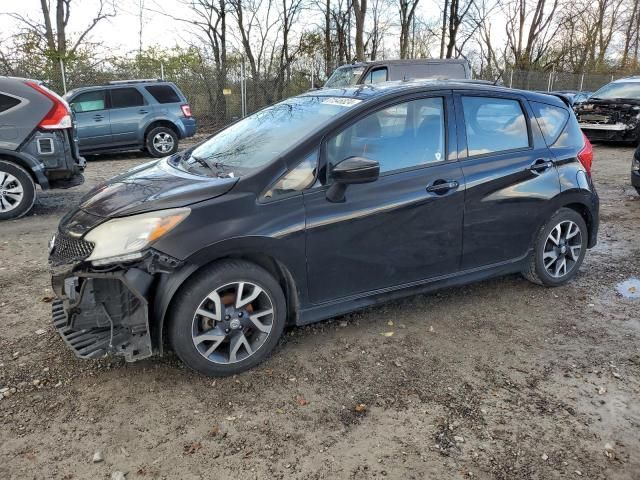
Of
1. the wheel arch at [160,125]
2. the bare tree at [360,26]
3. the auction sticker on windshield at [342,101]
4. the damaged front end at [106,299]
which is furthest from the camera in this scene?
the bare tree at [360,26]

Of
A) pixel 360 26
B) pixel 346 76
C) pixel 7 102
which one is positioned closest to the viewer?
pixel 7 102

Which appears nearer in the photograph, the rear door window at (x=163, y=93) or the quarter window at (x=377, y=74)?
the quarter window at (x=377, y=74)

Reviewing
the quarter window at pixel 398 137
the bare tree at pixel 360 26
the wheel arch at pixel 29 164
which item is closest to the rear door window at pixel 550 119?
the quarter window at pixel 398 137

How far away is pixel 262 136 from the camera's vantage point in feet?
12.2

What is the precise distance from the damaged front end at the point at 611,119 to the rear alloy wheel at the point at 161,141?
10.3m

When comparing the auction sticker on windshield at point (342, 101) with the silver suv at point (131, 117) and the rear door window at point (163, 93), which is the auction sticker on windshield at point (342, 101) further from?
the rear door window at point (163, 93)

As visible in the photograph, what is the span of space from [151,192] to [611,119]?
1309 cm

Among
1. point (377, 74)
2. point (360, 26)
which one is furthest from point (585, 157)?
point (360, 26)

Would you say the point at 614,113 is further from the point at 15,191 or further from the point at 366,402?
the point at 15,191

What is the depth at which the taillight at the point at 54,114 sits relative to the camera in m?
6.61

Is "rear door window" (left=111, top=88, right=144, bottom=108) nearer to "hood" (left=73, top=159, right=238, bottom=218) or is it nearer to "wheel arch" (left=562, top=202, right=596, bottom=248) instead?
"hood" (left=73, top=159, right=238, bottom=218)

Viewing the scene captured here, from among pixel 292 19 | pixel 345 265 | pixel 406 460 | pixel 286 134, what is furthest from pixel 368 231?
pixel 292 19

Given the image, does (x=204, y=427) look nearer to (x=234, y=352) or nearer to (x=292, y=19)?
(x=234, y=352)

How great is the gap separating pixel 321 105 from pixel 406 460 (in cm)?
244
